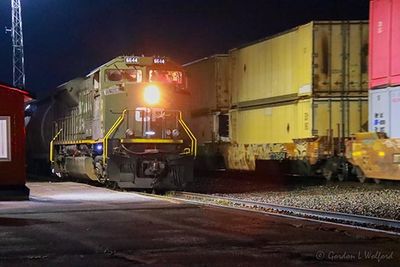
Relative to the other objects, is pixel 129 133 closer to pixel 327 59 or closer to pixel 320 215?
pixel 320 215

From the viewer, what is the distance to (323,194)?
16.3 m

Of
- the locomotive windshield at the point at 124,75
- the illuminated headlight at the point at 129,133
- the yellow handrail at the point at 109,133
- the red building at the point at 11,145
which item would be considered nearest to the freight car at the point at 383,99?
the illuminated headlight at the point at 129,133

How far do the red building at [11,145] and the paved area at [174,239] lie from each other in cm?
195

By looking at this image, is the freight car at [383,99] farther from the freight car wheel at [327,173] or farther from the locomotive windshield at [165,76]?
the locomotive windshield at [165,76]

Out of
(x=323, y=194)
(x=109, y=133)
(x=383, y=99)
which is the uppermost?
(x=383, y=99)

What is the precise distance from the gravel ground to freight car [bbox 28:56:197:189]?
1871 mm

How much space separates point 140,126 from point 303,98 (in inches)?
242

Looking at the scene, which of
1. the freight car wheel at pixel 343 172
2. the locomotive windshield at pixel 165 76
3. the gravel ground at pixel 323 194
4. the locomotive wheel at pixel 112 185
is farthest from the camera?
the freight car wheel at pixel 343 172

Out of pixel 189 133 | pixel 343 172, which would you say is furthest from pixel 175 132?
pixel 343 172

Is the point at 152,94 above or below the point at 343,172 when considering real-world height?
above

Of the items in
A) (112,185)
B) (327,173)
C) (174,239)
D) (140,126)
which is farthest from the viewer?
(327,173)

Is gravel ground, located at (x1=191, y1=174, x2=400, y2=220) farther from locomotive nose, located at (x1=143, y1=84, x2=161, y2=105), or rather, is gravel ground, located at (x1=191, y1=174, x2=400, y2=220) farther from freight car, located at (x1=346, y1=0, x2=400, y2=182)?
locomotive nose, located at (x1=143, y1=84, x2=161, y2=105)

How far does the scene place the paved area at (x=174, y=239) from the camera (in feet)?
23.2

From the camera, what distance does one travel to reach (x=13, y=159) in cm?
1456
